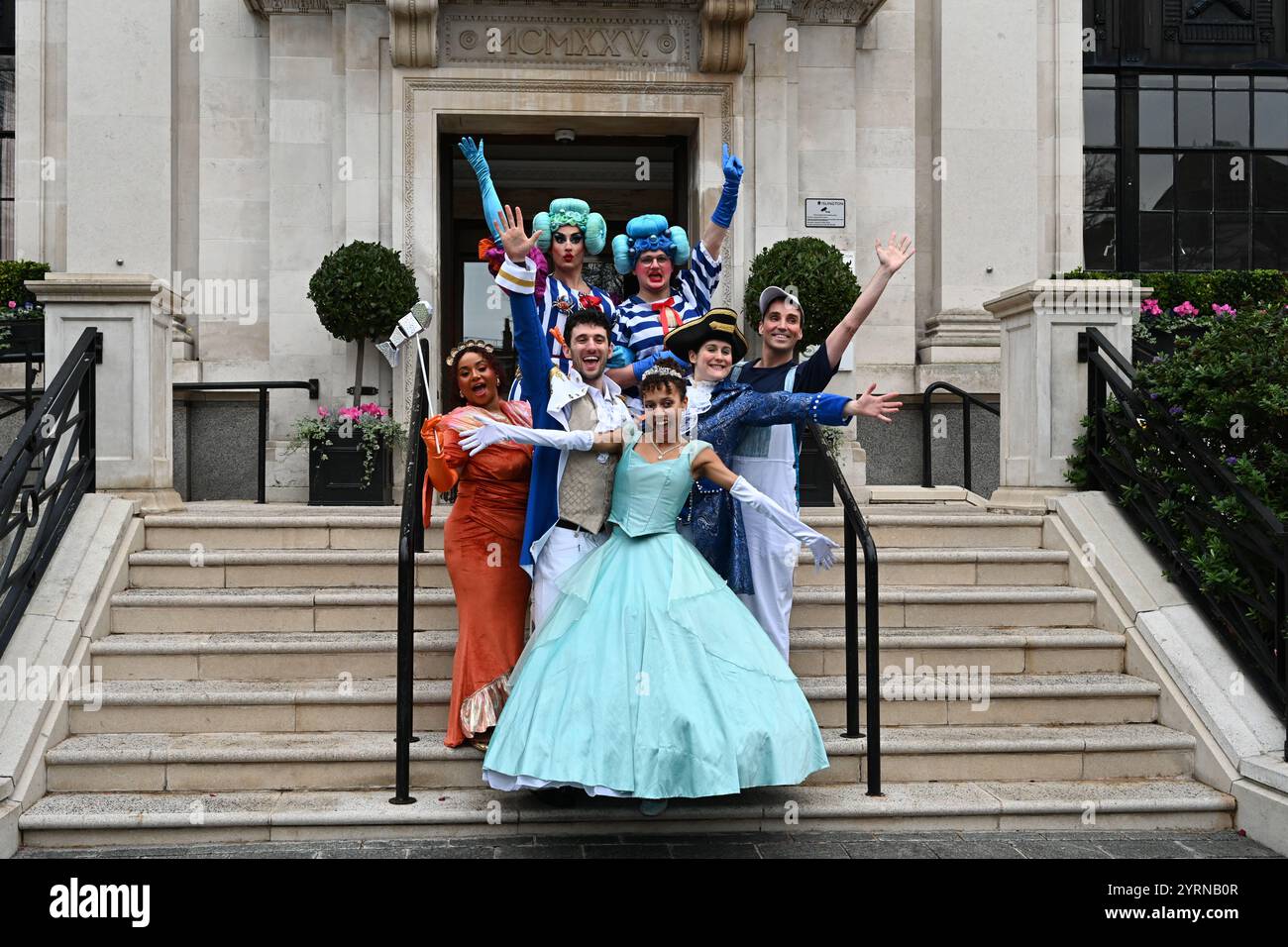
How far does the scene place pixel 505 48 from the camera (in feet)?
34.2

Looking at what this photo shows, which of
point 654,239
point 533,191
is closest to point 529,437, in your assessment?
point 654,239

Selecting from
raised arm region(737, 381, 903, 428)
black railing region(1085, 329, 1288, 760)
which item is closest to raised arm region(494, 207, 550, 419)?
raised arm region(737, 381, 903, 428)

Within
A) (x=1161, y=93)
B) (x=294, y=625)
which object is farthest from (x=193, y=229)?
(x=1161, y=93)

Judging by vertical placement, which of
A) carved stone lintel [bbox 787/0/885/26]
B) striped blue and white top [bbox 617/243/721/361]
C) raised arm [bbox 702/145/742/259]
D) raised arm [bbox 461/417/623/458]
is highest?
carved stone lintel [bbox 787/0/885/26]

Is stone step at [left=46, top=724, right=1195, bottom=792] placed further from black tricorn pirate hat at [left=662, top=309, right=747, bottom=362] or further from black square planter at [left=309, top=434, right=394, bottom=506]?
black square planter at [left=309, top=434, right=394, bottom=506]

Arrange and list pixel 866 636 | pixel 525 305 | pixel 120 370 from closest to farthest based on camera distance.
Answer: pixel 525 305 < pixel 866 636 < pixel 120 370

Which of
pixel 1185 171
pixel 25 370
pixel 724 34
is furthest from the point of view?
pixel 1185 171

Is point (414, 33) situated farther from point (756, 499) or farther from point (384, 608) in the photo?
point (756, 499)

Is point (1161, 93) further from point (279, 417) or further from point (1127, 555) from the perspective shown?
point (279, 417)

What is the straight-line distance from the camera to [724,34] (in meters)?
10.3

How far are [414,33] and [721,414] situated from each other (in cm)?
639

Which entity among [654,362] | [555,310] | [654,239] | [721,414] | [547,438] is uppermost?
[654,239]

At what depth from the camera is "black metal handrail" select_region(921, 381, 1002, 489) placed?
403 inches

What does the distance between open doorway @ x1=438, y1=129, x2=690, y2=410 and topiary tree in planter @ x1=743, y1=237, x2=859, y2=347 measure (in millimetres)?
1277
